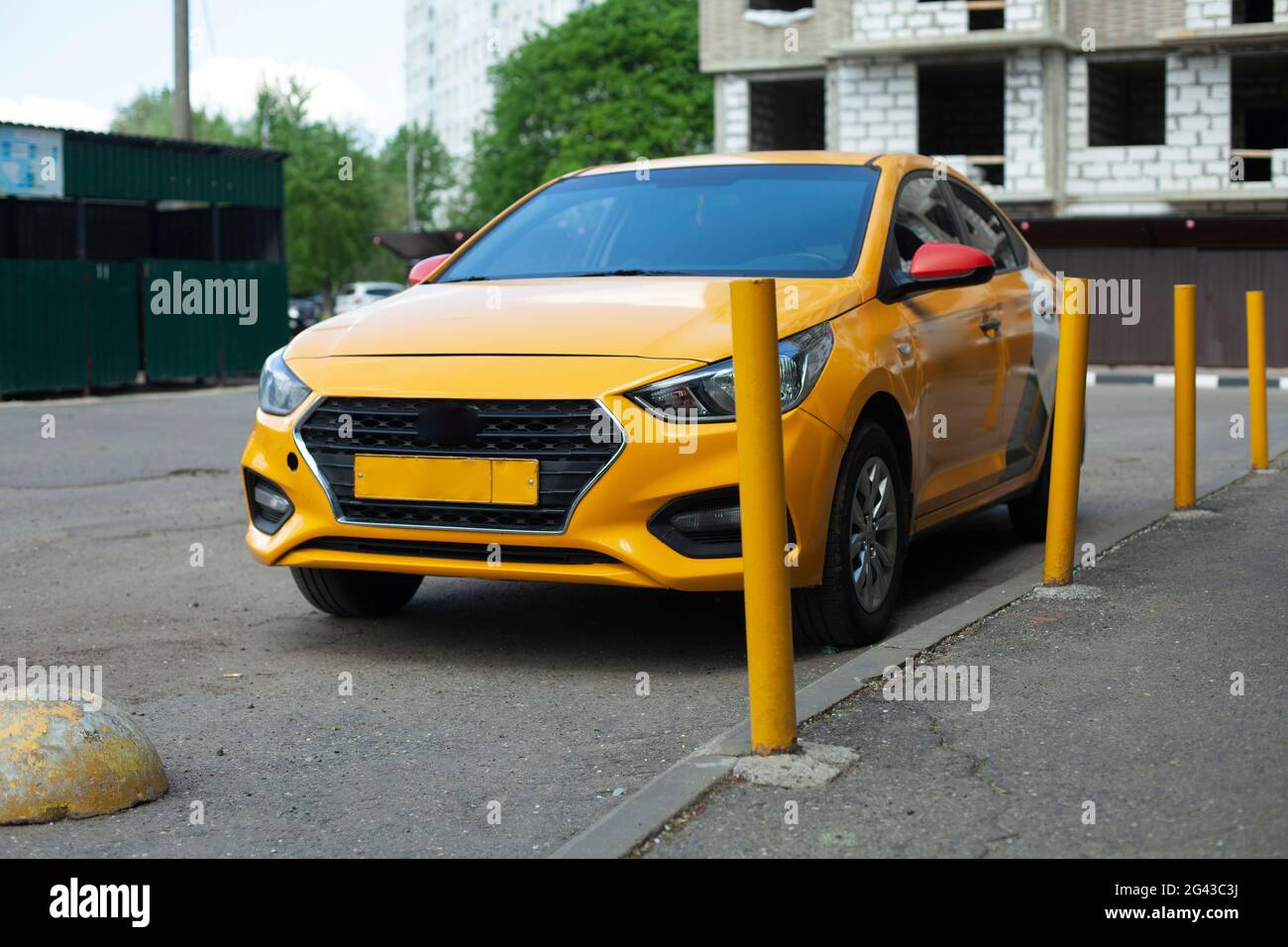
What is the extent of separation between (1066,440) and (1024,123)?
30104mm

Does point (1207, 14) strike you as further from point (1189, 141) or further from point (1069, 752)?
point (1069, 752)

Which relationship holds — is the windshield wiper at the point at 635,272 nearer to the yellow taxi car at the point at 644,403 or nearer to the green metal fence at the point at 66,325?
the yellow taxi car at the point at 644,403

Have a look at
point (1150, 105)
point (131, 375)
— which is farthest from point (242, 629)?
point (1150, 105)

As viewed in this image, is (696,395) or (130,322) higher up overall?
(130,322)

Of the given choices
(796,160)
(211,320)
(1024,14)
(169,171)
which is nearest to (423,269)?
(796,160)

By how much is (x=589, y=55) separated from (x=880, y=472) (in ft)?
190

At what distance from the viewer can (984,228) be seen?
7617mm

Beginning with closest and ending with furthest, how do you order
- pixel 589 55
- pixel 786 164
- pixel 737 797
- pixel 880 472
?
pixel 737 797
pixel 880 472
pixel 786 164
pixel 589 55

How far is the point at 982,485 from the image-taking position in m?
7.04

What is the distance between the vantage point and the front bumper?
5.18 metres
